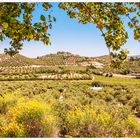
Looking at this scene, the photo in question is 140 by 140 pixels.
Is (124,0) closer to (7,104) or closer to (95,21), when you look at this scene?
(95,21)

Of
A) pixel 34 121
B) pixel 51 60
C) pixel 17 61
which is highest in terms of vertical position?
pixel 51 60

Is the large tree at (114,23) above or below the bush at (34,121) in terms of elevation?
above

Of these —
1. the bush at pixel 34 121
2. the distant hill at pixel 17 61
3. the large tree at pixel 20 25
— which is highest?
the large tree at pixel 20 25

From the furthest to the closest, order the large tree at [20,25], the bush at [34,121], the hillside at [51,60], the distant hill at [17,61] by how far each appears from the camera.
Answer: the hillside at [51,60] < the distant hill at [17,61] < the bush at [34,121] < the large tree at [20,25]

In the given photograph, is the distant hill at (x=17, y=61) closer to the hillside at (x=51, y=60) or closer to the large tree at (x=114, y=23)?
the hillside at (x=51, y=60)

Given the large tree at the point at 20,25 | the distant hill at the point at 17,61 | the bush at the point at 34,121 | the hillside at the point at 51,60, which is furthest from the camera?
the hillside at the point at 51,60

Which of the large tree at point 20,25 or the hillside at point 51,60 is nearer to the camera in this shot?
the large tree at point 20,25

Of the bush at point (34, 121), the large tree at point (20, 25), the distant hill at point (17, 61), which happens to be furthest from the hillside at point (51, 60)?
the large tree at point (20, 25)

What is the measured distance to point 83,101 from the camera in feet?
60.1

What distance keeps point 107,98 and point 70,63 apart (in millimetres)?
103123

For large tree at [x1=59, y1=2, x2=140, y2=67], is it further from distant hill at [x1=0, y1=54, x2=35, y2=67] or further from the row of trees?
distant hill at [x1=0, y1=54, x2=35, y2=67]

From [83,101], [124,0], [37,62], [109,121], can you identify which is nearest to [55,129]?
[109,121]

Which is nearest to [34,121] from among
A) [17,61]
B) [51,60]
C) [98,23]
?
[98,23]

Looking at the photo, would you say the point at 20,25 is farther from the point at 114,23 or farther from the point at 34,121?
the point at 34,121
